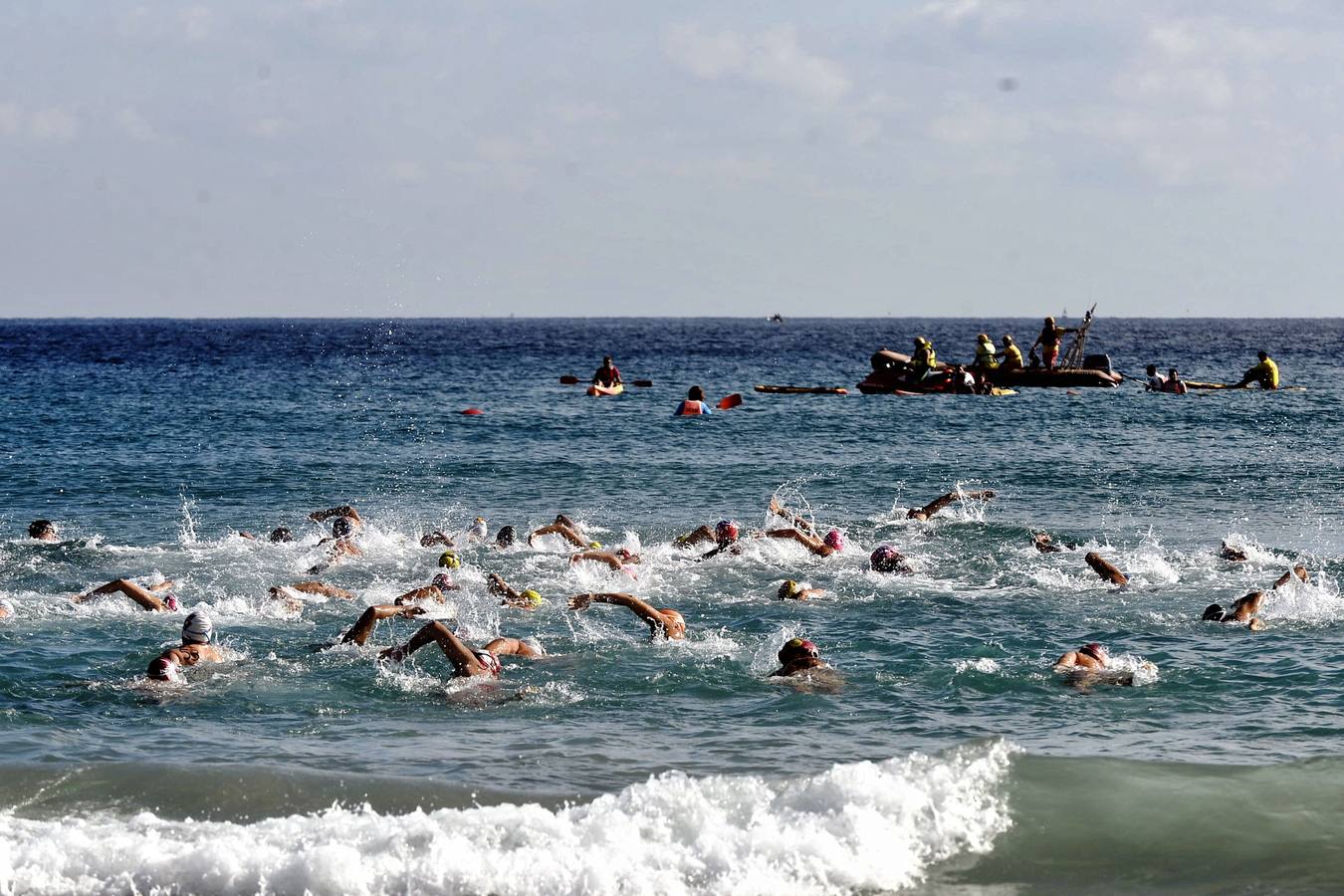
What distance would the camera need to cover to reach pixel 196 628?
14086 mm

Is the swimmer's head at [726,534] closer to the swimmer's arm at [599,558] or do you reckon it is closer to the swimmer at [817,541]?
the swimmer at [817,541]

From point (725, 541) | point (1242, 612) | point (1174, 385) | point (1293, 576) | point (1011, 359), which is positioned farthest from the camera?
point (1174, 385)

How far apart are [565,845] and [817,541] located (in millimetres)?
11151

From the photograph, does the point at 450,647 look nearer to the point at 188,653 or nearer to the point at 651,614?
the point at 651,614

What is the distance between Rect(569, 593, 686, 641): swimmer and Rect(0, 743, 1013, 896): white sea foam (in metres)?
4.35

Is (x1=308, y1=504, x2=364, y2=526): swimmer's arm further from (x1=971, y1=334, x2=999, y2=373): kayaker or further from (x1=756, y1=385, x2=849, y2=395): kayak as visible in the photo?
(x1=971, y1=334, x2=999, y2=373): kayaker

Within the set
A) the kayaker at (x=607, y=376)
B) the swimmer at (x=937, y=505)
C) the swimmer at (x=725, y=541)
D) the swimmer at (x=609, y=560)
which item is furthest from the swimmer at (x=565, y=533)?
the kayaker at (x=607, y=376)

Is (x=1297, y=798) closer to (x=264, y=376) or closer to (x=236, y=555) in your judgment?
(x=236, y=555)

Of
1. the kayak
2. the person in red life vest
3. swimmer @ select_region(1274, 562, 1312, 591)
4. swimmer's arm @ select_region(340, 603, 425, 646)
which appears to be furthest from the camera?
the kayak

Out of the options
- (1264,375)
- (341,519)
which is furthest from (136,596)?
(1264,375)

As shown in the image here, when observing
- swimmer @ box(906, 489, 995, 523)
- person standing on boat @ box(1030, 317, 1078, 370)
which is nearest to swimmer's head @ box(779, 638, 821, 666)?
swimmer @ box(906, 489, 995, 523)

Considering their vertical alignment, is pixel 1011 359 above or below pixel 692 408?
above

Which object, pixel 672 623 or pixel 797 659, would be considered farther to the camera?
pixel 672 623

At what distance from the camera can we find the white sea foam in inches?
365
